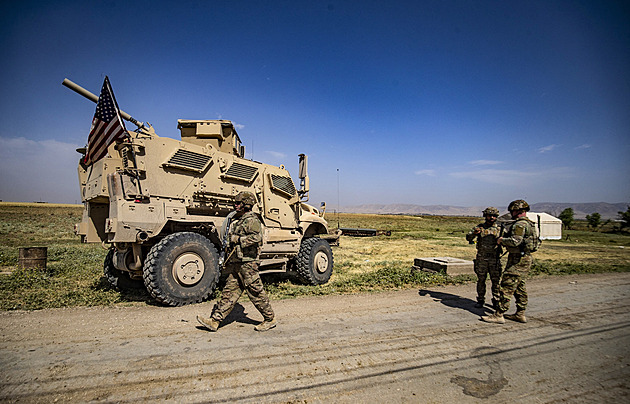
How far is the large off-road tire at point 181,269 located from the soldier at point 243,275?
1377 mm

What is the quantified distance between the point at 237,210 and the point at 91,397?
8.83ft

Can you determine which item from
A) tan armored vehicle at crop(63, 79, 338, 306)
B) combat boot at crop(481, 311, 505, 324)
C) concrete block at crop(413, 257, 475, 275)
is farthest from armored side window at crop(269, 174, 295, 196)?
combat boot at crop(481, 311, 505, 324)

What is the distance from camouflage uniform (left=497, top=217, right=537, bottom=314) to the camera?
5.19 metres

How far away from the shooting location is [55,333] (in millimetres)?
4250

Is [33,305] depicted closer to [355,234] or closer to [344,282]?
[344,282]

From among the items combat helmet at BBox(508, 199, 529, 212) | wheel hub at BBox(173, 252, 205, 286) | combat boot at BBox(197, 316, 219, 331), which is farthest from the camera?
wheel hub at BBox(173, 252, 205, 286)

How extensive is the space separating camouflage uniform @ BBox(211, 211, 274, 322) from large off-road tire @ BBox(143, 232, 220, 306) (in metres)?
1.50

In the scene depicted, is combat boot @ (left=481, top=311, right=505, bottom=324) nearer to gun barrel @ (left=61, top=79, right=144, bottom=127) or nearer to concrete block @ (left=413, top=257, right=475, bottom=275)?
concrete block @ (left=413, top=257, right=475, bottom=275)

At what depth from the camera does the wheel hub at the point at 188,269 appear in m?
5.68

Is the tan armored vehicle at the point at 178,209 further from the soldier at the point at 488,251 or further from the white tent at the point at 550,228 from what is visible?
the white tent at the point at 550,228

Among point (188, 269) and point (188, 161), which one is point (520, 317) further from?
point (188, 161)

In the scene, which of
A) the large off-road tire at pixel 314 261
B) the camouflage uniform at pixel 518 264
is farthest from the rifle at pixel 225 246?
the camouflage uniform at pixel 518 264

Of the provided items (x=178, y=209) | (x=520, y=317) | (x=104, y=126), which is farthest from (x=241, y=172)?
(x=520, y=317)

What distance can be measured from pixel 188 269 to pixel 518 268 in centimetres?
579
